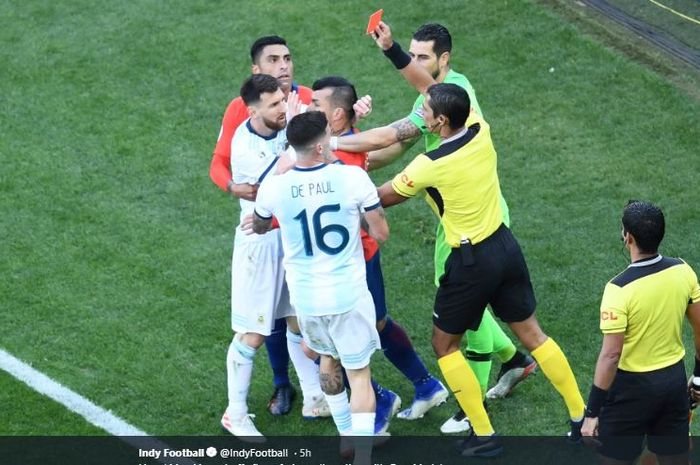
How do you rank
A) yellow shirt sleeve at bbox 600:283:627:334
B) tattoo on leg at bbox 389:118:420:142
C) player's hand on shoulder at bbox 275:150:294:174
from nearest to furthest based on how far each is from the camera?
yellow shirt sleeve at bbox 600:283:627:334 < player's hand on shoulder at bbox 275:150:294:174 < tattoo on leg at bbox 389:118:420:142

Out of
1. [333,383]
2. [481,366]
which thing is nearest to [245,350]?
[333,383]

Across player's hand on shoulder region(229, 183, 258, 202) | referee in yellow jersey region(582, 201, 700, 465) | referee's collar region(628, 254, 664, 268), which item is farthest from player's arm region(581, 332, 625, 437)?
player's hand on shoulder region(229, 183, 258, 202)

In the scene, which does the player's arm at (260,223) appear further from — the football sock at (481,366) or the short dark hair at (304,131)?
the football sock at (481,366)

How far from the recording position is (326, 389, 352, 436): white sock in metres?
7.14

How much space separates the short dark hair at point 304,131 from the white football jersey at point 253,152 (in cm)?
75

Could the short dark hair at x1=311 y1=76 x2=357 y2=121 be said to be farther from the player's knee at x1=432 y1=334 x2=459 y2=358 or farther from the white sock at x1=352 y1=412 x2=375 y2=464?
the white sock at x1=352 y1=412 x2=375 y2=464

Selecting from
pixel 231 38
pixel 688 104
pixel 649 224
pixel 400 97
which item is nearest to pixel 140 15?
pixel 231 38

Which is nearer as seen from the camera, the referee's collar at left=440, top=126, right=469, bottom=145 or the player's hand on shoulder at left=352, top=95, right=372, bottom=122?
the referee's collar at left=440, top=126, right=469, bottom=145

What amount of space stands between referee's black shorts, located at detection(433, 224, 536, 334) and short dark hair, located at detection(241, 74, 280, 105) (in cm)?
150

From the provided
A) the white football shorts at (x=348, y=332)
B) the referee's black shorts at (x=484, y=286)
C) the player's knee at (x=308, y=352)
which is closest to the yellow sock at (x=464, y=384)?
the referee's black shorts at (x=484, y=286)

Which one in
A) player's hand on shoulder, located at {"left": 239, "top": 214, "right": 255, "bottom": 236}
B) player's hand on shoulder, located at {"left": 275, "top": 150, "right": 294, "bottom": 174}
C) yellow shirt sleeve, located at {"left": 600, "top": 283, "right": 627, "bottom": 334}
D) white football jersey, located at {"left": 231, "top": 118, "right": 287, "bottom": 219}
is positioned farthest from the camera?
white football jersey, located at {"left": 231, "top": 118, "right": 287, "bottom": 219}

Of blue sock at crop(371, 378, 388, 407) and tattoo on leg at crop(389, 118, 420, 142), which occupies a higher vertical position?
tattoo on leg at crop(389, 118, 420, 142)

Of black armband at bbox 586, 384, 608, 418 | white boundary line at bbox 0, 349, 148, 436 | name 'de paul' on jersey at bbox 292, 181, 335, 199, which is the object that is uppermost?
name 'de paul' on jersey at bbox 292, 181, 335, 199

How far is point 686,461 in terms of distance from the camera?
6293mm
